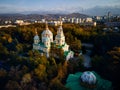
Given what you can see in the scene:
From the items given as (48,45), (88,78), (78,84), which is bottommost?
(78,84)

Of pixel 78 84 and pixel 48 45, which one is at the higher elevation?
pixel 48 45

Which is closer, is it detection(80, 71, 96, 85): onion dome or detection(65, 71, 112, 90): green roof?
detection(65, 71, 112, 90): green roof

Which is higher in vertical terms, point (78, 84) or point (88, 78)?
point (88, 78)

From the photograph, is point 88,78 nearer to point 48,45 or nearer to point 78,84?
point 78,84

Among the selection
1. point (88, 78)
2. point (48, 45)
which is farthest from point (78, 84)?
point (48, 45)

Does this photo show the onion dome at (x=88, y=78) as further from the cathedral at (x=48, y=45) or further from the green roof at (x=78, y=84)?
the cathedral at (x=48, y=45)

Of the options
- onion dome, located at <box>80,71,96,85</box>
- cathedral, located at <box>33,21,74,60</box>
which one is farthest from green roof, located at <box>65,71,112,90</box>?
cathedral, located at <box>33,21,74,60</box>

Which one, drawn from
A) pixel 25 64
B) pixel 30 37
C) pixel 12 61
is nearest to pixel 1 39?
pixel 30 37

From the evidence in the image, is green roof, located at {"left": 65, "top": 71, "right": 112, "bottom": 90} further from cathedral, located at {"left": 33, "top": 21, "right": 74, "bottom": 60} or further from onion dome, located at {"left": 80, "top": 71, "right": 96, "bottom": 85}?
cathedral, located at {"left": 33, "top": 21, "right": 74, "bottom": 60}

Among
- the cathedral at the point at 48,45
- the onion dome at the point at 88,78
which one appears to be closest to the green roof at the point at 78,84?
the onion dome at the point at 88,78

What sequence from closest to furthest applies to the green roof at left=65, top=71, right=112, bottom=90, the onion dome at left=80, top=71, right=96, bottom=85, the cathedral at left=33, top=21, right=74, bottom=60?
1. the green roof at left=65, top=71, right=112, bottom=90
2. the onion dome at left=80, top=71, right=96, bottom=85
3. the cathedral at left=33, top=21, right=74, bottom=60

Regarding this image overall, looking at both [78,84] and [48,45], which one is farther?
[48,45]
